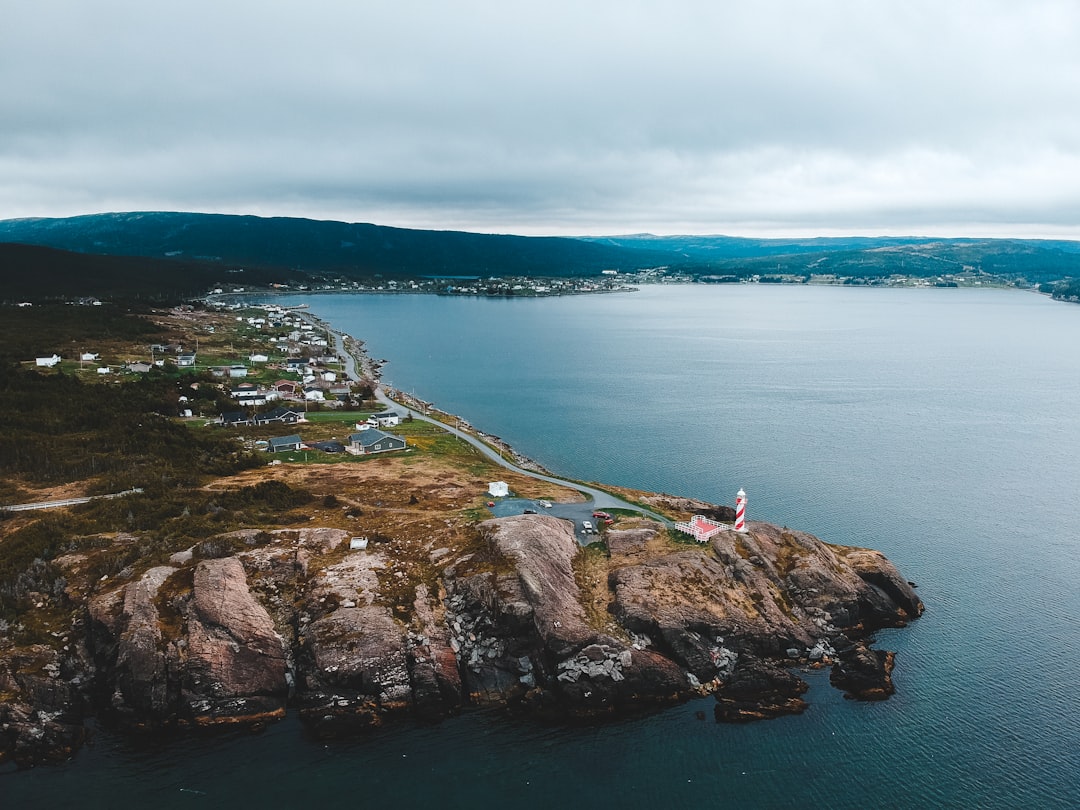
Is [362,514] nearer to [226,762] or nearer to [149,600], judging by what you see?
[149,600]

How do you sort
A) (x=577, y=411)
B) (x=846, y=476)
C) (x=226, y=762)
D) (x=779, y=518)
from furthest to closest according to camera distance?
(x=577, y=411) < (x=846, y=476) < (x=779, y=518) < (x=226, y=762)

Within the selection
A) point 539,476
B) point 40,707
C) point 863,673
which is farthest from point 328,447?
point 863,673

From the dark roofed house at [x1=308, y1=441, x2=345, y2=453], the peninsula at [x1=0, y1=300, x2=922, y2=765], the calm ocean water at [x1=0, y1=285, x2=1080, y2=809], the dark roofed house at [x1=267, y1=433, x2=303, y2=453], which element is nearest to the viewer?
the calm ocean water at [x1=0, y1=285, x2=1080, y2=809]

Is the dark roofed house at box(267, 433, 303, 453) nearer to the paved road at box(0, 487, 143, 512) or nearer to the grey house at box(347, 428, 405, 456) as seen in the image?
the grey house at box(347, 428, 405, 456)

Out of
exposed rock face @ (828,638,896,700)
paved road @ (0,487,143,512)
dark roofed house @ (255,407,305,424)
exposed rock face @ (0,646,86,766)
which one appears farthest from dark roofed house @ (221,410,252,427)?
exposed rock face @ (828,638,896,700)

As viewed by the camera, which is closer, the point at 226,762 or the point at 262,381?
the point at 226,762

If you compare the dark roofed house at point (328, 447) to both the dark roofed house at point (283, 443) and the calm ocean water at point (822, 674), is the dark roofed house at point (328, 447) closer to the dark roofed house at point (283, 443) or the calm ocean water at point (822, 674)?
the dark roofed house at point (283, 443)

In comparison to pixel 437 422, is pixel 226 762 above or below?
below

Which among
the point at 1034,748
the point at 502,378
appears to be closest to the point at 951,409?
the point at 502,378
